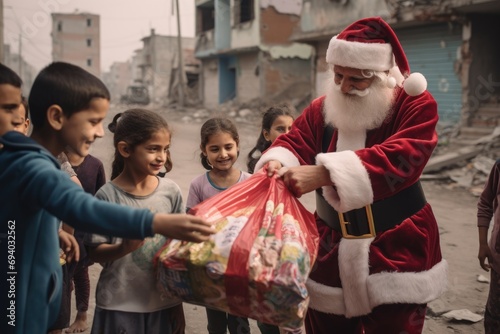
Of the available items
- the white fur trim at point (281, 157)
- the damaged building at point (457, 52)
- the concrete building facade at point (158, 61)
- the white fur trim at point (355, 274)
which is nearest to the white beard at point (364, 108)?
the white fur trim at point (281, 157)

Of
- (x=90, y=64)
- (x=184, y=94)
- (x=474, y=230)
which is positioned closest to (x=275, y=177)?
(x=474, y=230)

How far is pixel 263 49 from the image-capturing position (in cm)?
2248

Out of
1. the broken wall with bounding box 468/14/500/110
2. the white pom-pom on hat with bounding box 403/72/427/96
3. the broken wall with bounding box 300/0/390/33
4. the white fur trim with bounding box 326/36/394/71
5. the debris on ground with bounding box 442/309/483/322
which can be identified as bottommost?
the debris on ground with bounding box 442/309/483/322

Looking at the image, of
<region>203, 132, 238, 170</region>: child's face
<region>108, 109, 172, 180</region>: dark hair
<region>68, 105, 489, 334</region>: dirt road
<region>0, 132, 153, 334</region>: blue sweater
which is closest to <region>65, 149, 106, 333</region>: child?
<region>68, 105, 489, 334</region>: dirt road

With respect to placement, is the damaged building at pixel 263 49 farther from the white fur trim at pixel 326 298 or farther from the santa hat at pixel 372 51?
the white fur trim at pixel 326 298

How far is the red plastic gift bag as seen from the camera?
1711 mm

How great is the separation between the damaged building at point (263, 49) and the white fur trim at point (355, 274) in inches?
701

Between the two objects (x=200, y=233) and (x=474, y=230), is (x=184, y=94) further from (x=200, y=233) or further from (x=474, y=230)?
(x=200, y=233)

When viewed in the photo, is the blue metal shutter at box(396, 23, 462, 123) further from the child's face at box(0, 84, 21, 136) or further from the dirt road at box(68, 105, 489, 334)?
the child's face at box(0, 84, 21, 136)

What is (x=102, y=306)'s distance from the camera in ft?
7.18

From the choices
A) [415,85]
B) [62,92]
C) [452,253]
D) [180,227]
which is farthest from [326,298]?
[452,253]

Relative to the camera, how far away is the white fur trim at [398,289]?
7.42 ft

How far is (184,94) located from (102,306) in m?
28.1

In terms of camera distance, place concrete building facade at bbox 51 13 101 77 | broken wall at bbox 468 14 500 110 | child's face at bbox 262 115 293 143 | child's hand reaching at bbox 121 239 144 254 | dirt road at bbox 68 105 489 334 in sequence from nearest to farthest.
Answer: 1. child's hand reaching at bbox 121 239 144 254
2. dirt road at bbox 68 105 489 334
3. child's face at bbox 262 115 293 143
4. broken wall at bbox 468 14 500 110
5. concrete building facade at bbox 51 13 101 77
